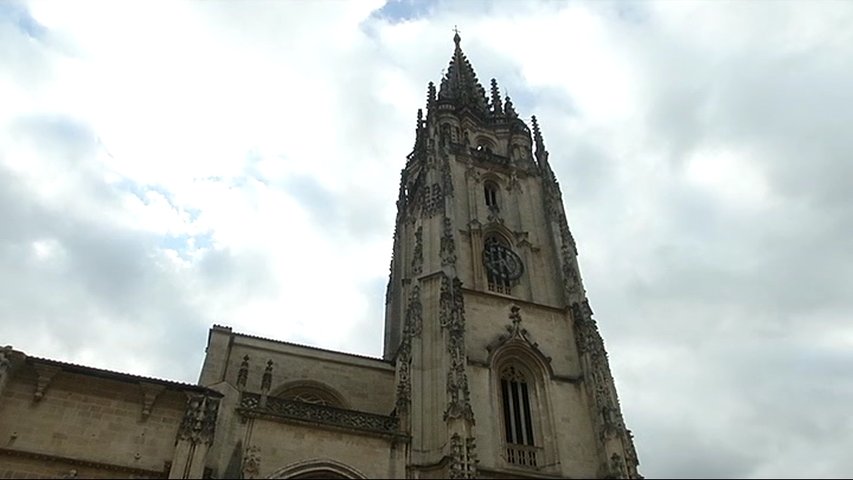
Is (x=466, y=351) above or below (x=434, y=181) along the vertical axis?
below

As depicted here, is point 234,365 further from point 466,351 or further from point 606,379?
point 606,379

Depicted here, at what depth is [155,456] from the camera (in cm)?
1638

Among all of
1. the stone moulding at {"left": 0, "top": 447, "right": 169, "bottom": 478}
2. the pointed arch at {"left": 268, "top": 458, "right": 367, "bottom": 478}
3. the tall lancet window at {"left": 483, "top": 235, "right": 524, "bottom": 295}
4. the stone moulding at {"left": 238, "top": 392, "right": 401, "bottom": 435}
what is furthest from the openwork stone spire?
the stone moulding at {"left": 0, "top": 447, "right": 169, "bottom": 478}

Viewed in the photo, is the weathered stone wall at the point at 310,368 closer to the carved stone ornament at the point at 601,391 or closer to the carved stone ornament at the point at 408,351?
the carved stone ornament at the point at 408,351

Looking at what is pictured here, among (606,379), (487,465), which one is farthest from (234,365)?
(606,379)

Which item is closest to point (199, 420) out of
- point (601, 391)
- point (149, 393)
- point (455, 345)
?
point (149, 393)

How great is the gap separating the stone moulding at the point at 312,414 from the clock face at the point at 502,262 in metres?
8.02

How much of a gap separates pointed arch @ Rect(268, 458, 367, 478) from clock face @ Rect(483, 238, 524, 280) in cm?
976

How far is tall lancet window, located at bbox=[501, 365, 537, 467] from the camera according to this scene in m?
19.4

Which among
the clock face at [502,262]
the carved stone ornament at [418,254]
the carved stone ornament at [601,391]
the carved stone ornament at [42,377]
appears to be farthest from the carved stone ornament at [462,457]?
the carved stone ornament at [42,377]

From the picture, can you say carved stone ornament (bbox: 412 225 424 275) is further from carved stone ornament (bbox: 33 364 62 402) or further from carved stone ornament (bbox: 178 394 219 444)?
carved stone ornament (bbox: 33 364 62 402)

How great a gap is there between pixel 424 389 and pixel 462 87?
22.1 metres

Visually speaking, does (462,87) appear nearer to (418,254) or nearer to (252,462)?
(418,254)

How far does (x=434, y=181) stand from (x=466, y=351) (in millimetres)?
8501
